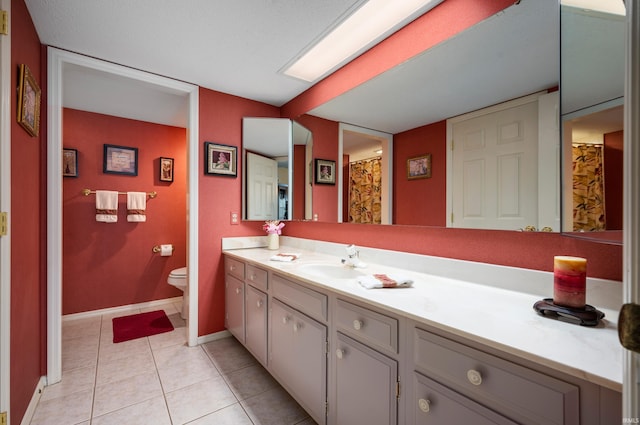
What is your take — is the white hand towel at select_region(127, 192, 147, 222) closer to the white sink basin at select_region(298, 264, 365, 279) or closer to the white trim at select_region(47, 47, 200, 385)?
the white trim at select_region(47, 47, 200, 385)

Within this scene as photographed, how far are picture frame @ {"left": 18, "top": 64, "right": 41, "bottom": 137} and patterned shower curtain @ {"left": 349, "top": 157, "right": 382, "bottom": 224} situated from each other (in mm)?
1877

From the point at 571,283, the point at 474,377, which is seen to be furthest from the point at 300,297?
the point at 571,283

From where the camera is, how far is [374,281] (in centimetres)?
129

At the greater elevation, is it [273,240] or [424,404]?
[273,240]

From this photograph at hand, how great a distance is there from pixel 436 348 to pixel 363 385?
1.45 ft

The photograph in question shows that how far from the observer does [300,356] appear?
1548mm

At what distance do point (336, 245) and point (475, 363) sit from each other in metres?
1.49

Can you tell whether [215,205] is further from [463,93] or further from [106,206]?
[463,93]

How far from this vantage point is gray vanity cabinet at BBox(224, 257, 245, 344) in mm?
2275

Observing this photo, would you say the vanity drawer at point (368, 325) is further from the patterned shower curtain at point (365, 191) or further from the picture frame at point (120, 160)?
the picture frame at point (120, 160)

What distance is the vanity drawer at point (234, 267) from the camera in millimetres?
2273

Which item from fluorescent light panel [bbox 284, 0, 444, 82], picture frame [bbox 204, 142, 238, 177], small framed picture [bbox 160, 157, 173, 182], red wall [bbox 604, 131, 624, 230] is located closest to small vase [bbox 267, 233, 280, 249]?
picture frame [bbox 204, 142, 238, 177]

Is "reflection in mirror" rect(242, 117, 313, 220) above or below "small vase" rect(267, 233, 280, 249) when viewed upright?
above

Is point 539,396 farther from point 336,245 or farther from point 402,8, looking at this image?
point 402,8
